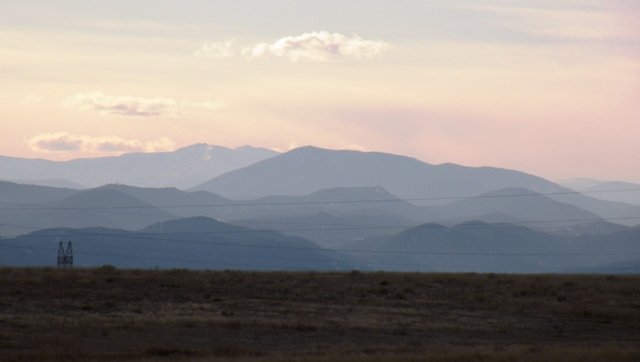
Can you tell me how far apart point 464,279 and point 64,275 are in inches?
1087

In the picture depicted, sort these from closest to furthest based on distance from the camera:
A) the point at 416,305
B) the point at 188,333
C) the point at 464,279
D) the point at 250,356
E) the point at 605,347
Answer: the point at 250,356, the point at 605,347, the point at 188,333, the point at 416,305, the point at 464,279

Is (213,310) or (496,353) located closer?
(496,353)

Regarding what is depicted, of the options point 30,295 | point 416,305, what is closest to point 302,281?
point 416,305

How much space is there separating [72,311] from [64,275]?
1415cm

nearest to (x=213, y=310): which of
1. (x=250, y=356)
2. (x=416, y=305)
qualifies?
(x=416, y=305)

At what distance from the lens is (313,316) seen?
60.7 meters

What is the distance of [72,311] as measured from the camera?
60.2 meters

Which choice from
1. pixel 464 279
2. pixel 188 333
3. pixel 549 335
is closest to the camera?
pixel 188 333

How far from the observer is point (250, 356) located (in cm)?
4484

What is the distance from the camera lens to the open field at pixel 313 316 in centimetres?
4622

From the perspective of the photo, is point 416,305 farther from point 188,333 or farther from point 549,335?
point 188,333

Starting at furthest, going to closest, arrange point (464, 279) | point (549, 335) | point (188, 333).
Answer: point (464, 279) → point (549, 335) → point (188, 333)

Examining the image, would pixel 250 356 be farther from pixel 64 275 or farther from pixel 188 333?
pixel 64 275

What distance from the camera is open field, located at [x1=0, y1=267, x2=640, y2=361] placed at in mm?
46219
